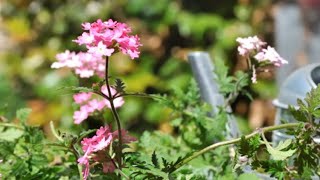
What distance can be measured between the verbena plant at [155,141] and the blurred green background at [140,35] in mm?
2353

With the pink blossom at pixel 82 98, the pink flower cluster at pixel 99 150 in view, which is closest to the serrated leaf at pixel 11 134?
the pink blossom at pixel 82 98

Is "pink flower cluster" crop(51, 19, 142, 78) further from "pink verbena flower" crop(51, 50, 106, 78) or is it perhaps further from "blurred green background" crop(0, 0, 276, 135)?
"blurred green background" crop(0, 0, 276, 135)

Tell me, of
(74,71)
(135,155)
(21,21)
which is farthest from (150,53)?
(135,155)

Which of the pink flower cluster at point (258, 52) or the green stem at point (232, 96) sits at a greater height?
the pink flower cluster at point (258, 52)

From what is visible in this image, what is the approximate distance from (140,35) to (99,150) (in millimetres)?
2790

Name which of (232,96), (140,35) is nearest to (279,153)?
(232,96)

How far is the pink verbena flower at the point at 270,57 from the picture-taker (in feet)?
3.52

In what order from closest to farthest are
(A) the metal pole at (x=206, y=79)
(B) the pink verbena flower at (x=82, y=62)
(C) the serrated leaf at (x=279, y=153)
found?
(C) the serrated leaf at (x=279, y=153) < (B) the pink verbena flower at (x=82, y=62) < (A) the metal pole at (x=206, y=79)

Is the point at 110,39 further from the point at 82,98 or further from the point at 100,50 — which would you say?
the point at 82,98

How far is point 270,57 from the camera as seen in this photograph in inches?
42.3

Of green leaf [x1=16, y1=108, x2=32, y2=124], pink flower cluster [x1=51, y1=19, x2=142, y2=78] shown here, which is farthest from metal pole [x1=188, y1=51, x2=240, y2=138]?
pink flower cluster [x1=51, y1=19, x2=142, y2=78]

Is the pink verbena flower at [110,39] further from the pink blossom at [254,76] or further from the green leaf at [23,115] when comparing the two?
the green leaf at [23,115]

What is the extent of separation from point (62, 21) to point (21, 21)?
241 millimetres

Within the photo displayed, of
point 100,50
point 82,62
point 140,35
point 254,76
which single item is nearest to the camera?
point 100,50
